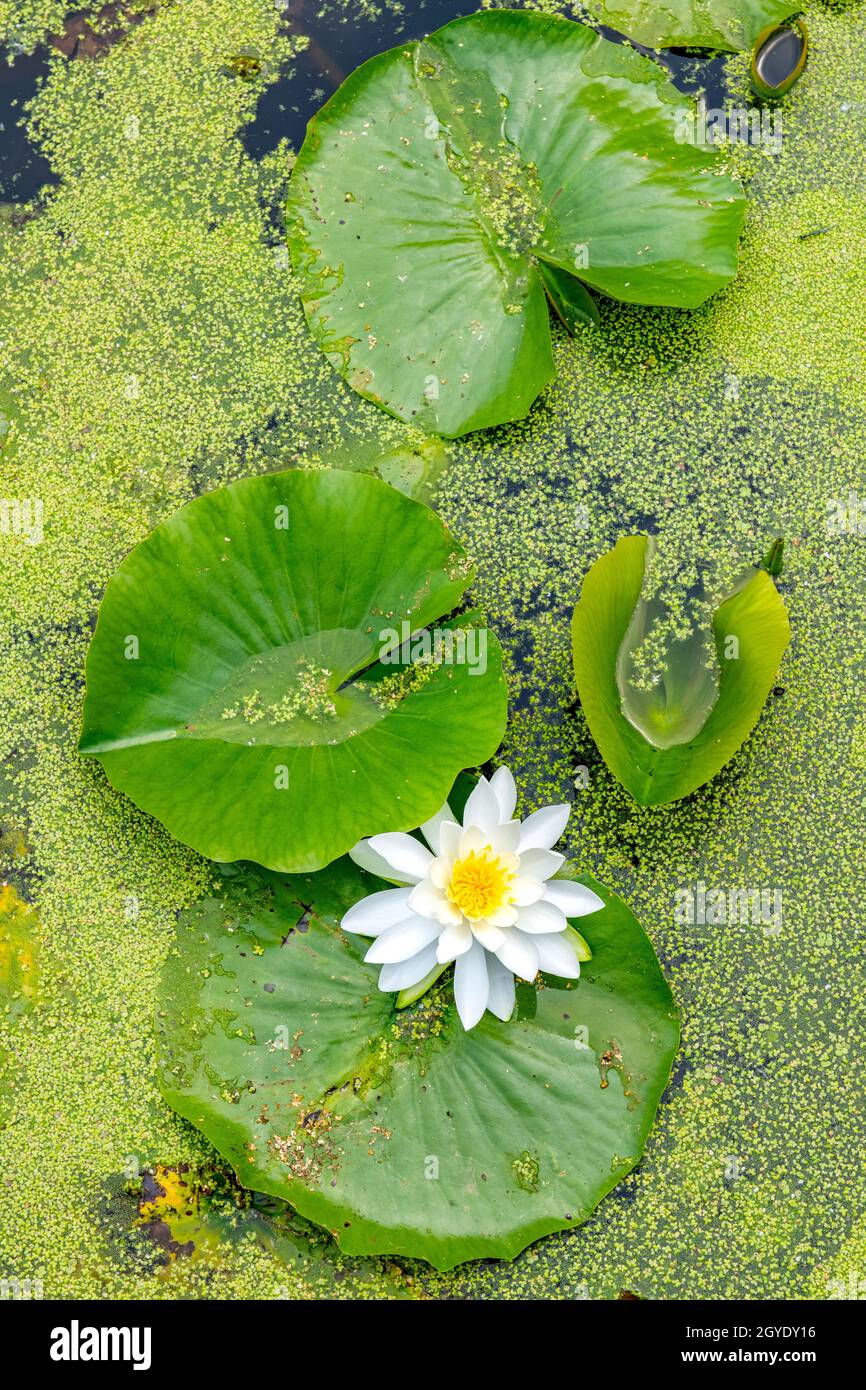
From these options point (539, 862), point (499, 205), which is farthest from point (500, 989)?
point (499, 205)

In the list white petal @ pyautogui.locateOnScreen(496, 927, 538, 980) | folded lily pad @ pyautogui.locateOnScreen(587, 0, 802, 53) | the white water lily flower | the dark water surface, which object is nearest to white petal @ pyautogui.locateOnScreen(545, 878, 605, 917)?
the white water lily flower

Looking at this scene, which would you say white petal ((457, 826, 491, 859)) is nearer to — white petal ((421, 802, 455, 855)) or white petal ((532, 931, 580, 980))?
white petal ((421, 802, 455, 855))

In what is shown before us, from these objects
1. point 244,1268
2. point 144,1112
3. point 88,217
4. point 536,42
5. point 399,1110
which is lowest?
point 244,1268

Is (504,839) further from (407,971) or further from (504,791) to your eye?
(407,971)

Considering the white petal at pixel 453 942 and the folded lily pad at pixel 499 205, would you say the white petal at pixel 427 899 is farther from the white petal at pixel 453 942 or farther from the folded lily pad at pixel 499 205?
the folded lily pad at pixel 499 205

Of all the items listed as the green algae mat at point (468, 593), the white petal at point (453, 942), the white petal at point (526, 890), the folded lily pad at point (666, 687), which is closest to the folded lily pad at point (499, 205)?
the green algae mat at point (468, 593)
